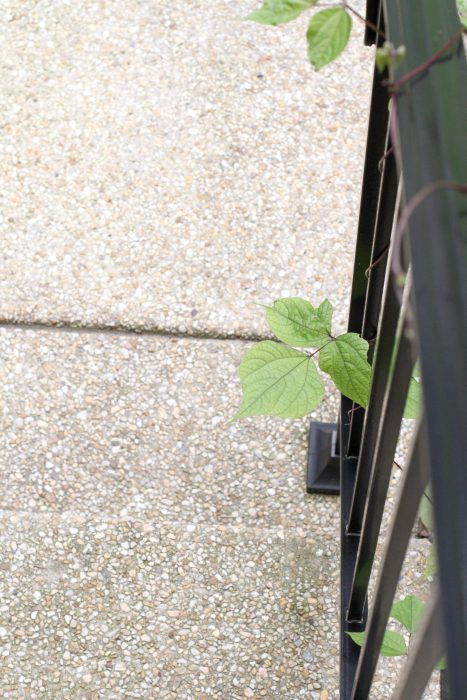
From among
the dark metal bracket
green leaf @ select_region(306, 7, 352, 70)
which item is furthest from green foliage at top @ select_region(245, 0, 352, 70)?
the dark metal bracket

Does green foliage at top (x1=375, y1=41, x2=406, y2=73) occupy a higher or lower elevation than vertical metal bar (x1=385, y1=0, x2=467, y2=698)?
higher

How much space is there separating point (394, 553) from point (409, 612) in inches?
20.1

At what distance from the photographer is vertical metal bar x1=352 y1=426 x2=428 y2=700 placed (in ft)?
2.57

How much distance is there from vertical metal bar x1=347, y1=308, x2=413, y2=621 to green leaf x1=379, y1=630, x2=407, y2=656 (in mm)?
92

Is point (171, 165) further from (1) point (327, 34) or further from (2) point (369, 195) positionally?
(1) point (327, 34)

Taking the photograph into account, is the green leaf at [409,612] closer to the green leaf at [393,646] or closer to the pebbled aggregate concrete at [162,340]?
the green leaf at [393,646]

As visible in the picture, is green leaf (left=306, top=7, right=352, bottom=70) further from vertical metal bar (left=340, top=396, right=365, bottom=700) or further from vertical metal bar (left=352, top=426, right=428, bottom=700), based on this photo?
vertical metal bar (left=340, top=396, right=365, bottom=700)

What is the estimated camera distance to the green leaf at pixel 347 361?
1.36 meters

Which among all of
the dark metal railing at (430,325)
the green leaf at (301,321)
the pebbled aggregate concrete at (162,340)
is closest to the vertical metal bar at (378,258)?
the dark metal railing at (430,325)

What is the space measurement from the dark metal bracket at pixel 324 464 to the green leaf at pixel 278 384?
733mm

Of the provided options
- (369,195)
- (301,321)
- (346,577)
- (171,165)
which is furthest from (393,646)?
(171,165)

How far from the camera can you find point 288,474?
6.98 feet

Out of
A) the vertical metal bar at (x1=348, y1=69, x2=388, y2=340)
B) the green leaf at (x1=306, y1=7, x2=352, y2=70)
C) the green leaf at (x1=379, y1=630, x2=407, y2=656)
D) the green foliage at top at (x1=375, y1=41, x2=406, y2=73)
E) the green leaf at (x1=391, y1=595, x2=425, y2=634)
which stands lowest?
the green leaf at (x1=379, y1=630, x2=407, y2=656)

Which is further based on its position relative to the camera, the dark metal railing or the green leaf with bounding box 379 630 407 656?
the green leaf with bounding box 379 630 407 656
